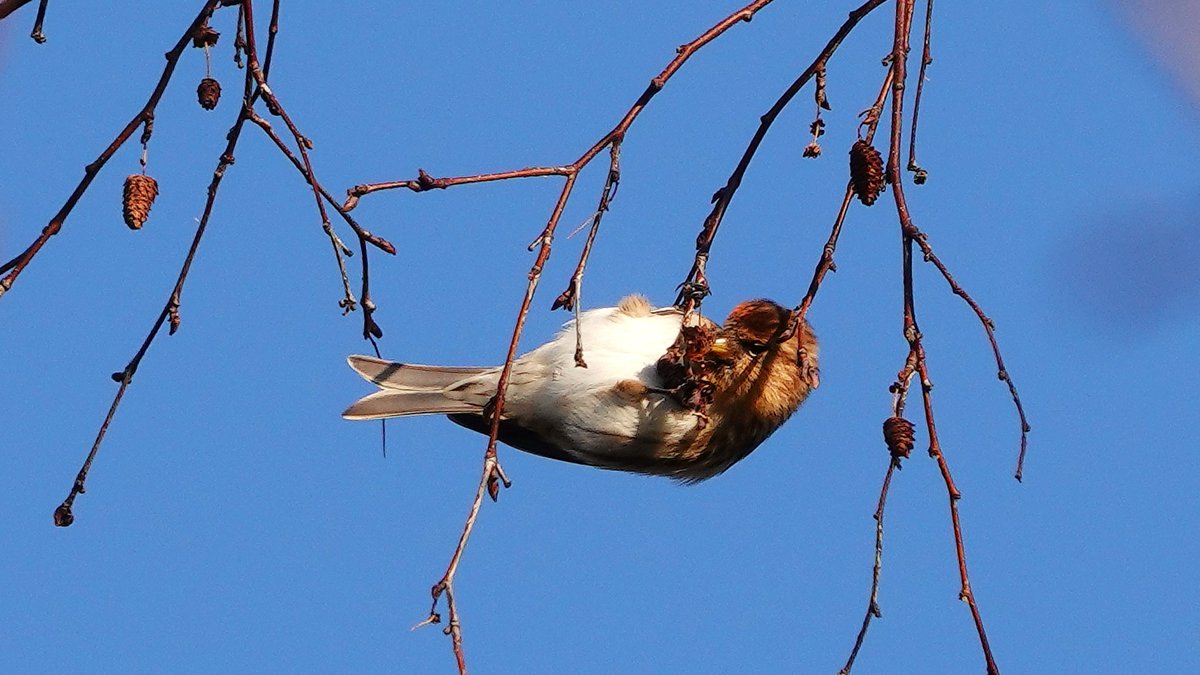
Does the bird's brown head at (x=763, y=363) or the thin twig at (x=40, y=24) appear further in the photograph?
the bird's brown head at (x=763, y=363)

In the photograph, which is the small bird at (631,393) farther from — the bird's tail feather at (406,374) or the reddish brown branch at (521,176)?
the reddish brown branch at (521,176)

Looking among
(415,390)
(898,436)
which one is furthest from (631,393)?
(898,436)

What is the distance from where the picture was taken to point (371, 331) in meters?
3.34

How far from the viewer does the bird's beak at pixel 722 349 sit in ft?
13.5

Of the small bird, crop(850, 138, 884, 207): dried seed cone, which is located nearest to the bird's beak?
the small bird

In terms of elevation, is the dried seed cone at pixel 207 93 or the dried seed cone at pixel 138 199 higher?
the dried seed cone at pixel 207 93

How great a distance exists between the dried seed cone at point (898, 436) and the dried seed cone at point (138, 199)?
1630 mm

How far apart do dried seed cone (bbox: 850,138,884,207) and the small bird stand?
0.97m

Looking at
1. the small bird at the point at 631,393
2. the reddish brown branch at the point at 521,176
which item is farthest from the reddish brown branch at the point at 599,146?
the small bird at the point at 631,393

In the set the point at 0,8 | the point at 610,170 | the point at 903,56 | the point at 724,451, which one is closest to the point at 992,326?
the point at 903,56

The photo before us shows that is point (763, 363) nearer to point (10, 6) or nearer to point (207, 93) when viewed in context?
point (207, 93)

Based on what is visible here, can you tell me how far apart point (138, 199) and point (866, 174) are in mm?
1561

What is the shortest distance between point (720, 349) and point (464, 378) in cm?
103

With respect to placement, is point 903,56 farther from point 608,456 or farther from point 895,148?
point 608,456
